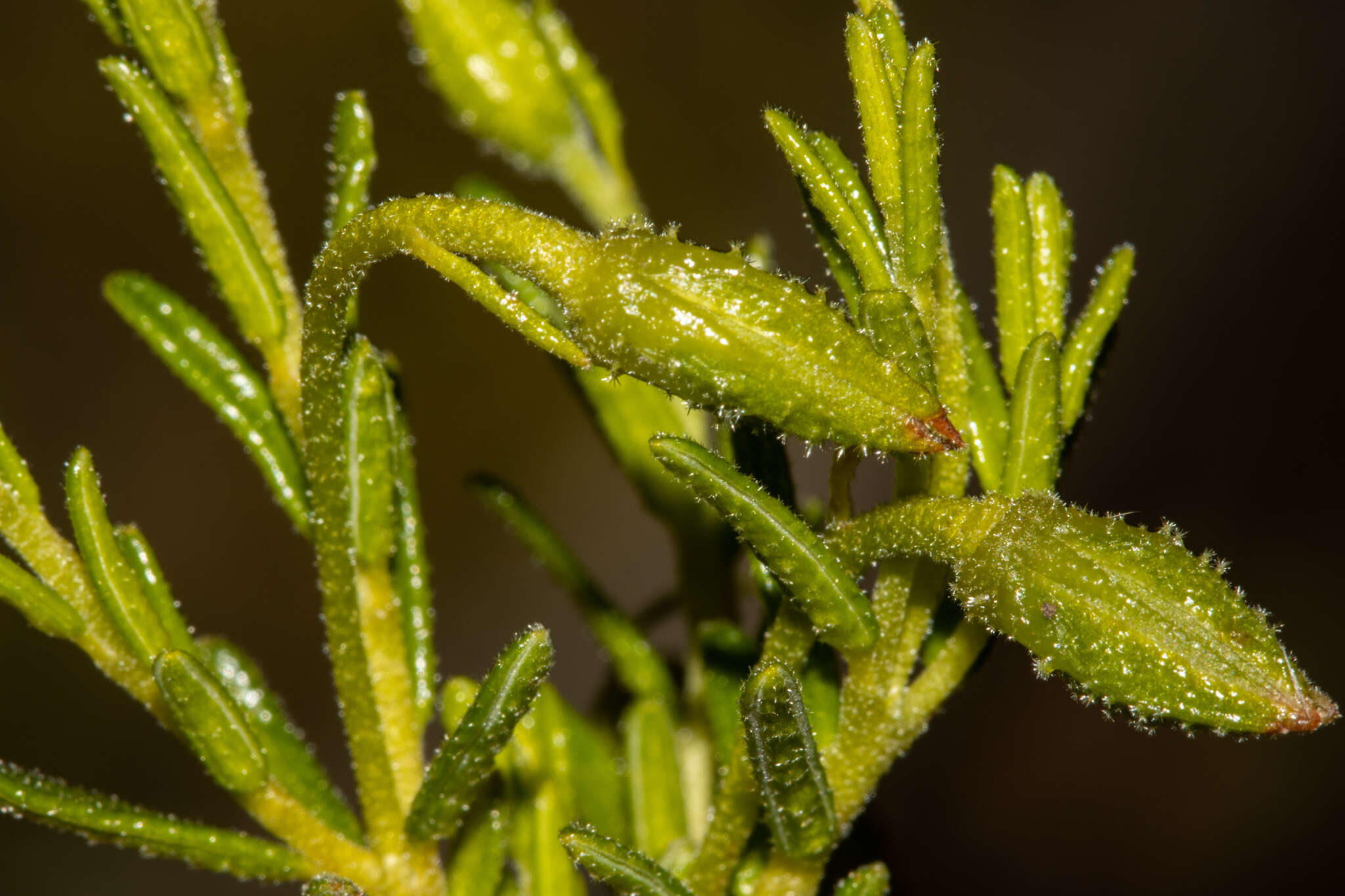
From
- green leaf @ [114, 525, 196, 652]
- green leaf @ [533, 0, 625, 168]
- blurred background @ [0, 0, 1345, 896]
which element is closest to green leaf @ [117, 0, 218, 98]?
green leaf @ [114, 525, 196, 652]

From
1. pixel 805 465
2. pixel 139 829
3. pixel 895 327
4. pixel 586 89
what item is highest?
pixel 805 465

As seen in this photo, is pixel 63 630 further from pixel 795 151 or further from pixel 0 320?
pixel 0 320

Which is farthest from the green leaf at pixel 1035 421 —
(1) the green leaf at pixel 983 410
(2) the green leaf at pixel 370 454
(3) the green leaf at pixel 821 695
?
(2) the green leaf at pixel 370 454

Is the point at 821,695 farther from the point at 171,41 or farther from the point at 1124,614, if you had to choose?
the point at 171,41

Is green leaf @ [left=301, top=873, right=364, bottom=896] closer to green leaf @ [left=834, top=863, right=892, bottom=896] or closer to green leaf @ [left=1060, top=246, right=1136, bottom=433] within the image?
green leaf @ [left=834, top=863, right=892, bottom=896]

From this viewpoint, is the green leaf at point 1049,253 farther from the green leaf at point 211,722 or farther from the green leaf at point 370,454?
the green leaf at point 211,722

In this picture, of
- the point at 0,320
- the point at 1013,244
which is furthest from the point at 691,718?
the point at 0,320

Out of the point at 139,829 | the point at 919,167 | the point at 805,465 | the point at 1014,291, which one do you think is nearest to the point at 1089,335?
the point at 1014,291
